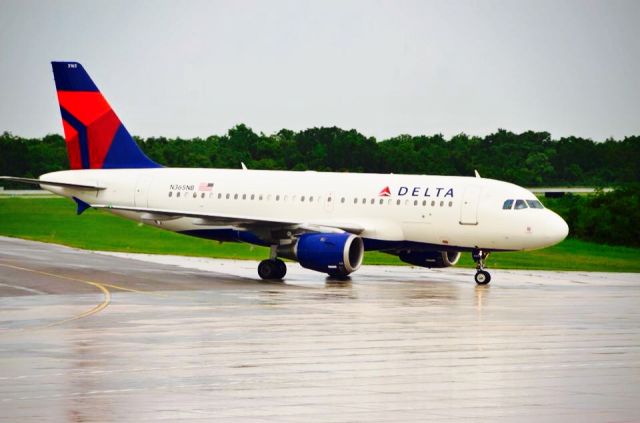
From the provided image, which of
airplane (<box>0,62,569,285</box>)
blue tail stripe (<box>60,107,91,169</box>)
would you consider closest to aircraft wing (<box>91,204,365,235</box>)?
airplane (<box>0,62,569,285</box>)

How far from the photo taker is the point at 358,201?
40688 millimetres

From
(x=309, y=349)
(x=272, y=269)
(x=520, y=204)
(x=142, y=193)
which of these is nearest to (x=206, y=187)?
(x=142, y=193)

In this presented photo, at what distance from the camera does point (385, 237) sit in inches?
1577

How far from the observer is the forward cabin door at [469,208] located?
128 feet

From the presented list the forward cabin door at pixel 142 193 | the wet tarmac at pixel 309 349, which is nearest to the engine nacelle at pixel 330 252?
the wet tarmac at pixel 309 349

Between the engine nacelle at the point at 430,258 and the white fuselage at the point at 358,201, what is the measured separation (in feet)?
5.42

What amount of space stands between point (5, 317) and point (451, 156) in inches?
3170

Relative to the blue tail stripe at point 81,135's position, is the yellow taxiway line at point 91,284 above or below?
below

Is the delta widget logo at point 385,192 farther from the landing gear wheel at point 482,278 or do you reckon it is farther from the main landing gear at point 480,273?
the landing gear wheel at point 482,278

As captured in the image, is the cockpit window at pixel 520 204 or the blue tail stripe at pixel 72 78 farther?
the blue tail stripe at pixel 72 78

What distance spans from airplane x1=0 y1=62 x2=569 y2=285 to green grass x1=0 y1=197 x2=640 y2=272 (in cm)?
420

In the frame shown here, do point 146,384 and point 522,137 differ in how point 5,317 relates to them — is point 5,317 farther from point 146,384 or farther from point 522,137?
point 522,137

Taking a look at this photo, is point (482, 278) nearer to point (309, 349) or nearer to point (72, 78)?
point (309, 349)

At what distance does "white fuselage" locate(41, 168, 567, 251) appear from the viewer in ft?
128
